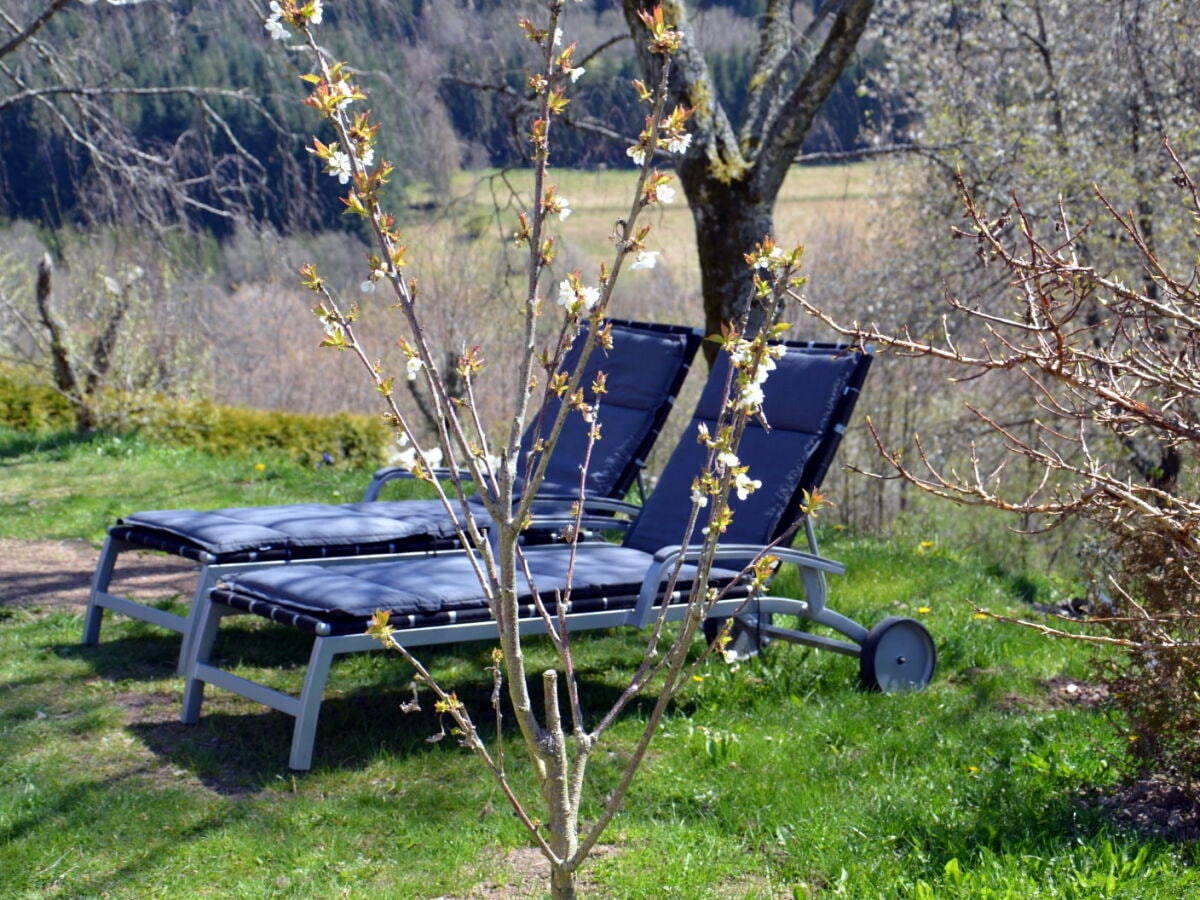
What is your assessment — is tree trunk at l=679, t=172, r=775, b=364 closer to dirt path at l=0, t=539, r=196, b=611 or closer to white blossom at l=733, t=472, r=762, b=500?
dirt path at l=0, t=539, r=196, b=611

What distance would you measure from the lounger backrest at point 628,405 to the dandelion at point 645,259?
4.14 m

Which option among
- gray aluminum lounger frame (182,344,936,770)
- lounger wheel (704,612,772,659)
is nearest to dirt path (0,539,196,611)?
gray aluminum lounger frame (182,344,936,770)

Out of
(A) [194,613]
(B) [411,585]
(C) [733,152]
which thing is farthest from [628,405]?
(A) [194,613]

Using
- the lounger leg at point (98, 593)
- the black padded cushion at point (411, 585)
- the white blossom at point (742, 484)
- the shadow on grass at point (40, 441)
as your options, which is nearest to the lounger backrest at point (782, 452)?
the black padded cushion at point (411, 585)

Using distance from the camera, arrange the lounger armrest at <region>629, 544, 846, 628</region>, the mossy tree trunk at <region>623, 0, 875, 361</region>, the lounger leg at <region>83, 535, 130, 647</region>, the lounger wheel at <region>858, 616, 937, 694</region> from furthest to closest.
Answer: the mossy tree trunk at <region>623, 0, 875, 361</region>
the lounger leg at <region>83, 535, 130, 647</region>
the lounger wheel at <region>858, 616, 937, 694</region>
the lounger armrest at <region>629, 544, 846, 628</region>

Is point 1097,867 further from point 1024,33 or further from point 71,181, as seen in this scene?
point 1024,33

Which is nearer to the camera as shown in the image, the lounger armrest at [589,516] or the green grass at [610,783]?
the green grass at [610,783]

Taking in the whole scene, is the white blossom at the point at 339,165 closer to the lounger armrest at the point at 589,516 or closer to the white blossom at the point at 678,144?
the white blossom at the point at 678,144

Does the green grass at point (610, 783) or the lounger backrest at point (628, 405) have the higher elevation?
the lounger backrest at point (628, 405)

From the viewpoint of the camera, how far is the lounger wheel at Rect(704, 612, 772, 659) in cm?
523

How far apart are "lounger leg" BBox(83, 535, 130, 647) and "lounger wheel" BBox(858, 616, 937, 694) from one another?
3.18 metres

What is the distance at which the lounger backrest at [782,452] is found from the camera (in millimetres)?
5262

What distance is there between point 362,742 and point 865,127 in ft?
39.8

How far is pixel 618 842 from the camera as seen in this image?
361 cm
